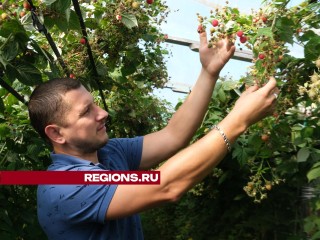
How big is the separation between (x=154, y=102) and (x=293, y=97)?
3299 mm

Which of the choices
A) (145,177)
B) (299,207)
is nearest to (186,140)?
(145,177)

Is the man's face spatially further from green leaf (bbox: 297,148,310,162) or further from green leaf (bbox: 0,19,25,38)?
green leaf (bbox: 297,148,310,162)

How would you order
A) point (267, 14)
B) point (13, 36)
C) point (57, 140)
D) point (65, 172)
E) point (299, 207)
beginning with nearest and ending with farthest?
point (65, 172), point (57, 140), point (267, 14), point (13, 36), point (299, 207)

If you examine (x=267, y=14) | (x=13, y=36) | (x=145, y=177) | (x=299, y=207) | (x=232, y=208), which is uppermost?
(x=267, y=14)

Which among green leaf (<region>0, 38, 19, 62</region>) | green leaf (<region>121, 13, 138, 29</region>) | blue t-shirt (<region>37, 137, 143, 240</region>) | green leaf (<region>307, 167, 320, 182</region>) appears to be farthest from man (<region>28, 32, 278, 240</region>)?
green leaf (<region>121, 13, 138, 29</region>)

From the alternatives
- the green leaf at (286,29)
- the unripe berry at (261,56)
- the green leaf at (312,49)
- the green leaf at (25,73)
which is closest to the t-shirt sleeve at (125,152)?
the green leaf at (25,73)

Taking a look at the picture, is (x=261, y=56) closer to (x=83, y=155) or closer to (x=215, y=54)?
A: (x=215, y=54)

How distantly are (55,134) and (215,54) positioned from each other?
66 cm

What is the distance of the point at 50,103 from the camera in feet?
6.06

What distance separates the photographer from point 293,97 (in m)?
2.52

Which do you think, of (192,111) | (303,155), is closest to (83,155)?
(192,111)

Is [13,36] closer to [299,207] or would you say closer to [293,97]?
[293,97]

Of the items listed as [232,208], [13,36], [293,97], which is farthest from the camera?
[232,208]

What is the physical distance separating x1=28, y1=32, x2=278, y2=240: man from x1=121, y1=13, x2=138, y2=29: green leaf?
71 cm
